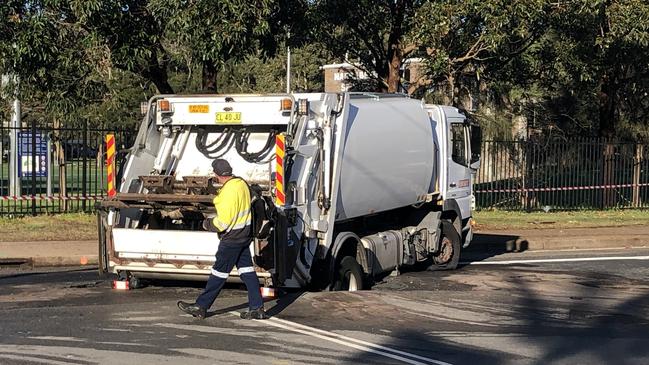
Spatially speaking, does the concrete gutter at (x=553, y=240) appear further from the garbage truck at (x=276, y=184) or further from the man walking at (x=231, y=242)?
the man walking at (x=231, y=242)

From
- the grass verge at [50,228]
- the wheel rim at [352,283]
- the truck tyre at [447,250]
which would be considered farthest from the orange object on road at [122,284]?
the grass verge at [50,228]

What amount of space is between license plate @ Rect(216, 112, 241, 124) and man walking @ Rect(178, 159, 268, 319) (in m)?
1.59

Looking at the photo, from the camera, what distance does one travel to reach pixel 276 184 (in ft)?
29.8

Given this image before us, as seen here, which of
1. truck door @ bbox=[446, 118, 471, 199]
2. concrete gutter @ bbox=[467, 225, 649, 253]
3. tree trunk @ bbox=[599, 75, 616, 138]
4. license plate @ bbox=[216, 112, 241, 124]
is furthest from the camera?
tree trunk @ bbox=[599, 75, 616, 138]

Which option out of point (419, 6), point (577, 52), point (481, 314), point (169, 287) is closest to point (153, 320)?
point (169, 287)

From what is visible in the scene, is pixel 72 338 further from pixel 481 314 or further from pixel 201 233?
pixel 481 314

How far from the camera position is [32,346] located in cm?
732

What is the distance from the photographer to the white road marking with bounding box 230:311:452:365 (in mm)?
7173

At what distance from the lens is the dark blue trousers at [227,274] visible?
8.41m

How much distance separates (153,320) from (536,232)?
1212 cm

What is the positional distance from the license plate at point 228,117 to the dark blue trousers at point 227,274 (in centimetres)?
203

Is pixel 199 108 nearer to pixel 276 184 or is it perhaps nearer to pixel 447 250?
pixel 276 184

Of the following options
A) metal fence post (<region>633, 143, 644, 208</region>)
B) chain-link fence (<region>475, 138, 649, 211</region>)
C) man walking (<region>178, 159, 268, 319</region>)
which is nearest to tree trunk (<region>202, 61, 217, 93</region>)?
chain-link fence (<region>475, 138, 649, 211</region>)

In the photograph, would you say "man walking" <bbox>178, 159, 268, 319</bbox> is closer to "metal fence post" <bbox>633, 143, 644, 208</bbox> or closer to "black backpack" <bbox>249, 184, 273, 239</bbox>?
"black backpack" <bbox>249, 184, 273, 239</bbox>
